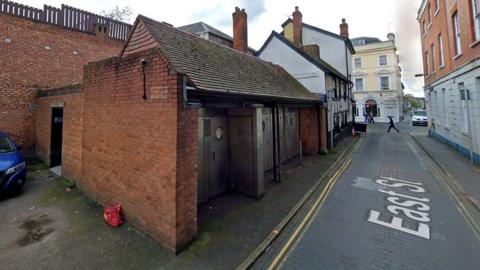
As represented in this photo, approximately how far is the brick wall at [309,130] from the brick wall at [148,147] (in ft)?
30.8

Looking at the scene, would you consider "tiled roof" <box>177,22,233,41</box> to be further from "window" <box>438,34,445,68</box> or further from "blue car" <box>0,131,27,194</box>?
"blue car" <box>0,131,27,194</box>

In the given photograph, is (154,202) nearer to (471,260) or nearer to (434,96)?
(471,260)

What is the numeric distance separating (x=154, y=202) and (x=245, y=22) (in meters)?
12.2

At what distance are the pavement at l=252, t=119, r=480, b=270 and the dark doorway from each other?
31.7 ft

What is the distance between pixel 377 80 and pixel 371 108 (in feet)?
13.6

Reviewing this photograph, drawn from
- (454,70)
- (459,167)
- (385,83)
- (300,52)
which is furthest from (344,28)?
A: (459,167)

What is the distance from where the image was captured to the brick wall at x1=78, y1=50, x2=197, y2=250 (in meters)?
3.89

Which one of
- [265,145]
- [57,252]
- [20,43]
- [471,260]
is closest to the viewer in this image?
[471,260]

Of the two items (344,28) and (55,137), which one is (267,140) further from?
(344,28)

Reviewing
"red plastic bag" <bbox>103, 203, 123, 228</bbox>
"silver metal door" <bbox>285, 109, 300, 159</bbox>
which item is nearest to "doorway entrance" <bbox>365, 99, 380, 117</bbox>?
"silver metal door" <bbox>285, 109, 300, 159</bbox>

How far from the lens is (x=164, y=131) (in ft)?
13.2

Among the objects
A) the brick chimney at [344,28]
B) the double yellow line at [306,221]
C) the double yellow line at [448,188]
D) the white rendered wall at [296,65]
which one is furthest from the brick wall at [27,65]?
the brick chimney at [344,28]

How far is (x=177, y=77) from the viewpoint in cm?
379

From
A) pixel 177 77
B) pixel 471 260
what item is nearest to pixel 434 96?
pixel 471 260
